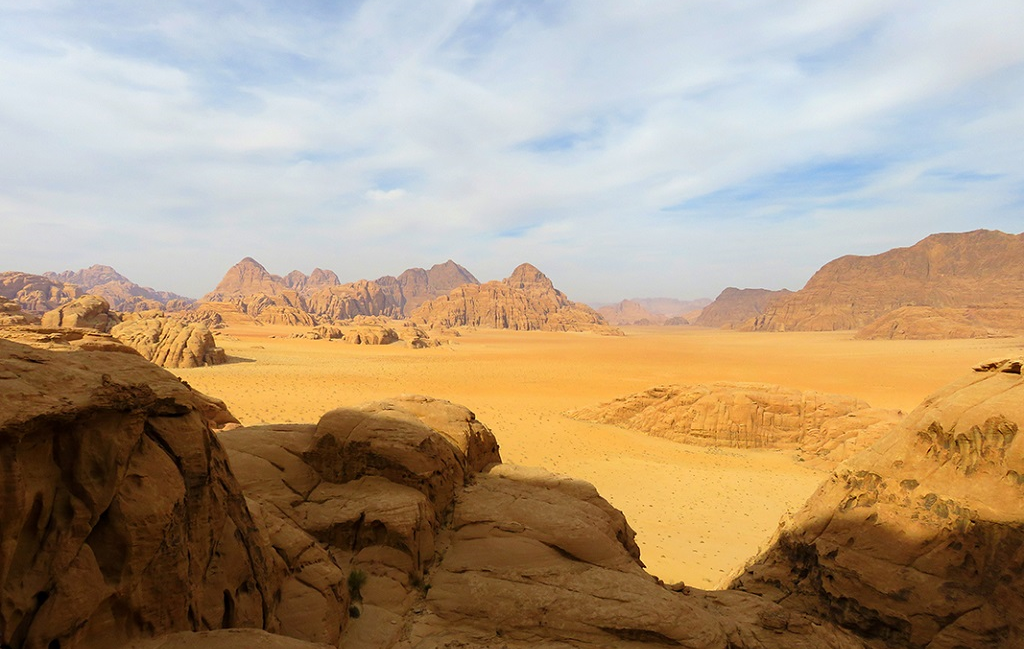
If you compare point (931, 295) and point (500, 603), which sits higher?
point (931, 295)

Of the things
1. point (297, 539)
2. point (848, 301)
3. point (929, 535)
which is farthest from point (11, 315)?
point (848, 301)

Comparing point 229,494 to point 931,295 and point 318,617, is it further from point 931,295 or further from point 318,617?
point 931,295

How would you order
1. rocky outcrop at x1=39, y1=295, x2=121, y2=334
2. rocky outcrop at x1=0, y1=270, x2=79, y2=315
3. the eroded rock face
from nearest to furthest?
the eroded rock face → rocky outcrop at x1=39, y1=295, x2=121, y2=334 → rocky outcrop at x1=0, y1=270, x2=79, y2=315

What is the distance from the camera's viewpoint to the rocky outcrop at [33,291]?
107625mm

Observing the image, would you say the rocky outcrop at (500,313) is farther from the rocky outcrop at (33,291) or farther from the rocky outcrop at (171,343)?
the rocky outcrop at (171,343)

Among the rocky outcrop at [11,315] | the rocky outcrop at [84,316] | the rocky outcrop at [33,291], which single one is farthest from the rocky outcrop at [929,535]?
the rocky outcrop at [33,291]

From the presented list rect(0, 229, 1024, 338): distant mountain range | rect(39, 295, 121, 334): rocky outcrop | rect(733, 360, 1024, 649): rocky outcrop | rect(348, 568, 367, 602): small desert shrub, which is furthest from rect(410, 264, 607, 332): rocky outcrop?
rect(348, 568, 367, 602): small desert shrub

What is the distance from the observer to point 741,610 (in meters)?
7.15

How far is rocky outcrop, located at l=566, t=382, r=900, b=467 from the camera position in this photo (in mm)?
20797

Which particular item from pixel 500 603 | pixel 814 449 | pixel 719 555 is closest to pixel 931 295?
pixel 814 449

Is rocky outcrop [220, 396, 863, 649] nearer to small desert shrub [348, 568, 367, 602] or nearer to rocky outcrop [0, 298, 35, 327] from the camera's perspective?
small desert shrub [348, 568, 367, 602]

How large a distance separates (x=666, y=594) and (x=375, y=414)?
19.4ft

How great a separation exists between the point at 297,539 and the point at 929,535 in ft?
30.5

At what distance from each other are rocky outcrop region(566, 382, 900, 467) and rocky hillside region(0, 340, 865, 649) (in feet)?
48.3
